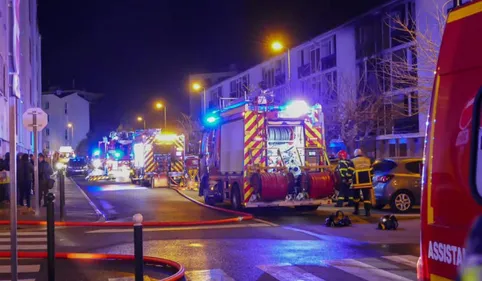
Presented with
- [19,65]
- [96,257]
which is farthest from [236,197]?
[19,65]

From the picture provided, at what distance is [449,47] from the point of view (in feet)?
11.9

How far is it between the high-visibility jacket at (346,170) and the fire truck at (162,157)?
16.9m

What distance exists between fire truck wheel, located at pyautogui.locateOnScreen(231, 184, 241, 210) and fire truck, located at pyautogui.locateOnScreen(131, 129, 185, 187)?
46.9 ft

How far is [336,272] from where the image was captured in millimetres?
8438

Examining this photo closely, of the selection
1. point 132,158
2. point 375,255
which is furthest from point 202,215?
point 132,158

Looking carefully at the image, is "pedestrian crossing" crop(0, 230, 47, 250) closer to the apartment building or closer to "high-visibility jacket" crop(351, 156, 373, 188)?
"high-visibility jacket" crop(351, 156, 373, 188)

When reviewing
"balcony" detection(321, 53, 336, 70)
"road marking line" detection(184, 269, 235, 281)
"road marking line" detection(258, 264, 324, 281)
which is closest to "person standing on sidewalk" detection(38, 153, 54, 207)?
"road marking line" detection(184, 269, 235, 281)

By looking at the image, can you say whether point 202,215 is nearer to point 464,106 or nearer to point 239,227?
point 239,227

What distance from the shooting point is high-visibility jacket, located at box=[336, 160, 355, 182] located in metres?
14.9

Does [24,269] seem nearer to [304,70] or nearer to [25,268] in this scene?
[25,268]

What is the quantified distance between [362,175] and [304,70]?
29.7 metres

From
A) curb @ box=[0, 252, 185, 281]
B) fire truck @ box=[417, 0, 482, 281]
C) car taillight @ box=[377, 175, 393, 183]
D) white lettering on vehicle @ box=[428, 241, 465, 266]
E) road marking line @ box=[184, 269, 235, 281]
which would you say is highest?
fire truck @ box=[417, 0, 482, 281]

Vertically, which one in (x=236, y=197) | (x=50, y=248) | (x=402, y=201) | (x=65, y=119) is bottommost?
(x=402, y=201)

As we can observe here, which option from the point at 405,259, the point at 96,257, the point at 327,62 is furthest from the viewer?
the point at 327,62
